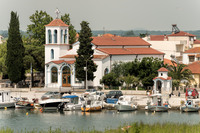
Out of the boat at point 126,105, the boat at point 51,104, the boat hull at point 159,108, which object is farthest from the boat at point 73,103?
the boat hull at point 159,108

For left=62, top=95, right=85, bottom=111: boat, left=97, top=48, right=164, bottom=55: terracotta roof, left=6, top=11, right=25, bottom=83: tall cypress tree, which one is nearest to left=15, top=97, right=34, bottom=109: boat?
left=62, top=95, right=85, bottom=111: boat

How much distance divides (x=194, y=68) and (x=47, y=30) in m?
27.0

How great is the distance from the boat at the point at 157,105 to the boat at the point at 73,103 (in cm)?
886

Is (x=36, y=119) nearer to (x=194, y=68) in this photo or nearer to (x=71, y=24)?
(x=194, y=68)

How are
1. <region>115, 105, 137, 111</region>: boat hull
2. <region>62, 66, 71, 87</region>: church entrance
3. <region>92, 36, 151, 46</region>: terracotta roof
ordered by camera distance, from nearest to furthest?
<region>115, 105, 137, 111</region>: boat hull < <region>62, 66, 71, 87</region>: church entrance < <region>92, 36, 151, 46</region>: terracotta roof

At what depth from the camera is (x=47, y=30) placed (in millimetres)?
86125

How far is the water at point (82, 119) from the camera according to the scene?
5278 cm

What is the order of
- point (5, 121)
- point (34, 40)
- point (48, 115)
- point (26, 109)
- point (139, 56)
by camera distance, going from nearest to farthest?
point (5, 121)
point (48, 115)
point (26, 109)
point (139, 56)
point (34, 40)

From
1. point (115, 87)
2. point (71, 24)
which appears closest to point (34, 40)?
point (71, 24)

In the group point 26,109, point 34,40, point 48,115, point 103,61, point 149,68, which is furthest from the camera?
point 34,40

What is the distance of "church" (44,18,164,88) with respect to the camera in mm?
82000

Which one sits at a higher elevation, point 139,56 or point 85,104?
point 139,56

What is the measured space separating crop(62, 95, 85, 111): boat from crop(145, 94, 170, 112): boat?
886 centimetres

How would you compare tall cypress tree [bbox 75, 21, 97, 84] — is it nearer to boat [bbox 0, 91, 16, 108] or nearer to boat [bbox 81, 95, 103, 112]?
boat [bbox 0, 91, 16, 108]
